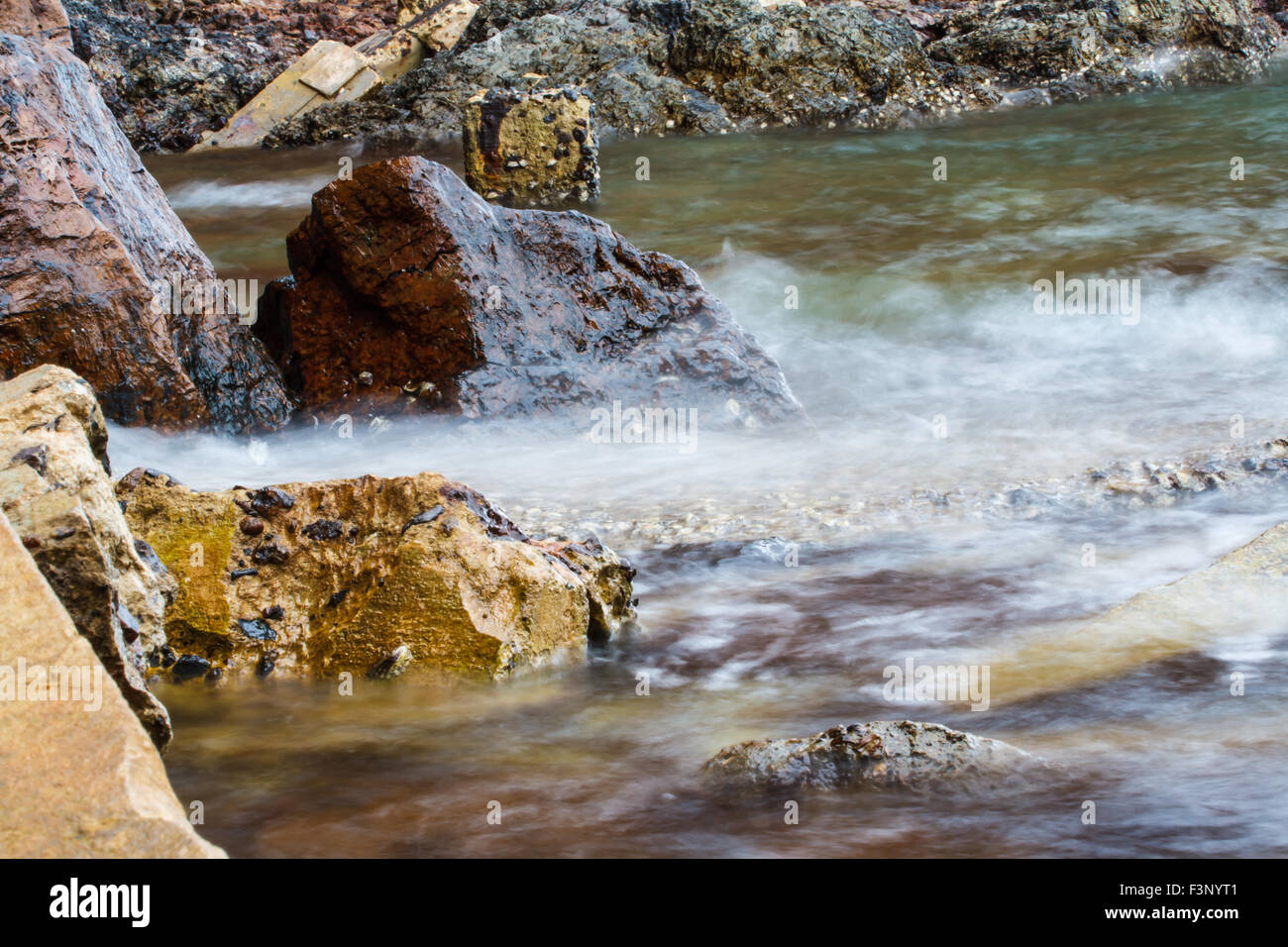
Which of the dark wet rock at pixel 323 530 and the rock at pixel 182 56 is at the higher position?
the rock at pixel 182 56

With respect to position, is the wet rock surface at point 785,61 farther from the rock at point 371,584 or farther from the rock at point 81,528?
the rock at point 81,528

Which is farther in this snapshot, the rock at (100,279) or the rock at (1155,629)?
the rock at (100,279)

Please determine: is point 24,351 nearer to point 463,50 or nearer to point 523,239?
point 523,239

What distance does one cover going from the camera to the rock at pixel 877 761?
2.78 meters

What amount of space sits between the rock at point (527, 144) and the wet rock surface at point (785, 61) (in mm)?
3628

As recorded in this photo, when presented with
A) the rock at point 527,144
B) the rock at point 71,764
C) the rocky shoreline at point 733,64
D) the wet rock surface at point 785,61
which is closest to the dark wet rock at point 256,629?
the rock at point 71,764

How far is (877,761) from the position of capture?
9.16 ft

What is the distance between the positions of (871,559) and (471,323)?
2.36 m

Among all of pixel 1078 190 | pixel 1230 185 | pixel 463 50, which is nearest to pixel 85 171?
pixel 1078 190

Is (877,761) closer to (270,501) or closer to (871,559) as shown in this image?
(871,559)

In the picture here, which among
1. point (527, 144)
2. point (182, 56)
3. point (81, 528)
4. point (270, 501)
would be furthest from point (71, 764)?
point (182, 56)

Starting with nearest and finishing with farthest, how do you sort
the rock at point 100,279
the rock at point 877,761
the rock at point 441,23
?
the rock at point 877,761, the rock at point 100,279, the rock at point 441,23
